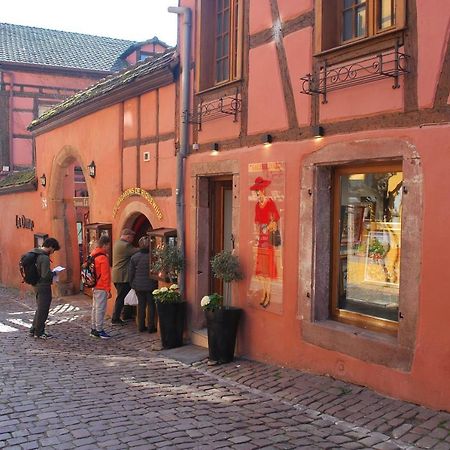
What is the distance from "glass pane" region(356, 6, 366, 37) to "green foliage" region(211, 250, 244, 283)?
2.92m

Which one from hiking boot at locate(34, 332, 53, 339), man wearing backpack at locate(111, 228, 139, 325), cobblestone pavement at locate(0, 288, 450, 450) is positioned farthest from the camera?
man wearing backpack at locate(111, 228, 139, 325)

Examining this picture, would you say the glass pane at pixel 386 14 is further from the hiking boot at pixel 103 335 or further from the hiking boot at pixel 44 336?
the hiking boot at pixel 44 336

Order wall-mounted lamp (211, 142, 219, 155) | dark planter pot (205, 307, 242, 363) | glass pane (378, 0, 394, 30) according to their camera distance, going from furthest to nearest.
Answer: wall-mounted lamp (211, 142, 219, 155)
dark planter pot (205, 307, 242, 363)
glass pane (378, 0, 394, 30)

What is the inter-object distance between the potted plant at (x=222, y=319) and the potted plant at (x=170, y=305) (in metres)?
1.07

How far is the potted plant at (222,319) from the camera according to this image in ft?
22.7

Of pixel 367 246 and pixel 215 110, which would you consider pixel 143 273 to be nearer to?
pixel 215 110

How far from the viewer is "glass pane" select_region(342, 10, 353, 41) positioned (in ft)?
19.1

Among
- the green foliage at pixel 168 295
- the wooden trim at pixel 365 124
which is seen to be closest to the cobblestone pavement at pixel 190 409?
the green foliage at pixel 168 295

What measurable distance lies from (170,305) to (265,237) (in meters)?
1.99

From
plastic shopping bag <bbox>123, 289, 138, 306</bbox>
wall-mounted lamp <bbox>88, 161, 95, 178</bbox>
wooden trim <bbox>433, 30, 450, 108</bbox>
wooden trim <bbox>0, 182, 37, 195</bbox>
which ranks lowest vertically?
plastic shopping bag <bbox>123, 289, 138, 306</bbox>

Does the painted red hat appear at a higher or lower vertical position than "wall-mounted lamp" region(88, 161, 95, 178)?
lower

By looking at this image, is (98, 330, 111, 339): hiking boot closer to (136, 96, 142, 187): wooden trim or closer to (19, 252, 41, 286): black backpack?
(19, 252, 41, 286): black backpack

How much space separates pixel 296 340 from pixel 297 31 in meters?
3.28

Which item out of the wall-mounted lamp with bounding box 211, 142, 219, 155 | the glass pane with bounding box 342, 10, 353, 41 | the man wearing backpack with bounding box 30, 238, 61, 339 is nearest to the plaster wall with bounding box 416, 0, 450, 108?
the glass pane with bounding box 342, 10, 353, 41
